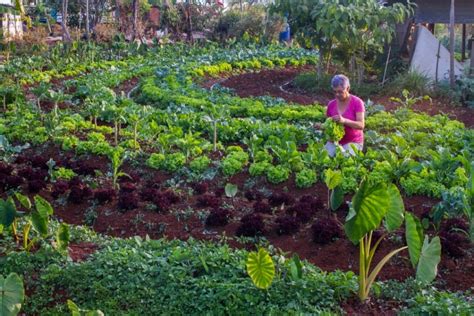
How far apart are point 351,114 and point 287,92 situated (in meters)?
5.72

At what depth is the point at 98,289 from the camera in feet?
14.5

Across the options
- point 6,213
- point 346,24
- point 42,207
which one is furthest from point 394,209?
point 346,24

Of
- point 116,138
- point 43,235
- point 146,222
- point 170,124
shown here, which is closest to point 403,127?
point 170,124

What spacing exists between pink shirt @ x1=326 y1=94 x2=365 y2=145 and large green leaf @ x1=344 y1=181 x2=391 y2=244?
3740 mm

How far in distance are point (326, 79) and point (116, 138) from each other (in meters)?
6.38

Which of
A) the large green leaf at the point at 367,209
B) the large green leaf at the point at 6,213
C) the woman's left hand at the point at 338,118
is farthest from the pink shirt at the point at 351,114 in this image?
the large green leaf at the point at 6,213

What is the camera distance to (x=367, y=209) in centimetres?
395

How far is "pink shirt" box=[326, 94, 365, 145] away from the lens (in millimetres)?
7621

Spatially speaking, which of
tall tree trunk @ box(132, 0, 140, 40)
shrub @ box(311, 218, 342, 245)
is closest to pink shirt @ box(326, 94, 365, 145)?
shrub @ box(311, 218, 342, 245)

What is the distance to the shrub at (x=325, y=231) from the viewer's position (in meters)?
5.39

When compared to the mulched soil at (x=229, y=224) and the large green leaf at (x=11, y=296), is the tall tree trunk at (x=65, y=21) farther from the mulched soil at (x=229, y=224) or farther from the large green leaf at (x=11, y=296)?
the large green leaf at (x=11, y=296)

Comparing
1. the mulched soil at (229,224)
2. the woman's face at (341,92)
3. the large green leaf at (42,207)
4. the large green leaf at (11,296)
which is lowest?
the mulched soil at (229,224)

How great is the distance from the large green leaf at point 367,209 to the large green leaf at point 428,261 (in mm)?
402

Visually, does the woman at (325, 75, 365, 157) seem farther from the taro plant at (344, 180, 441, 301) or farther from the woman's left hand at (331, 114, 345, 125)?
the taro plant at (344, 180, 441, 301)
